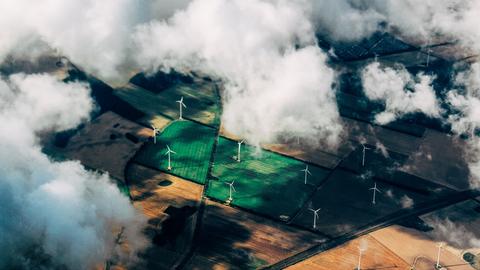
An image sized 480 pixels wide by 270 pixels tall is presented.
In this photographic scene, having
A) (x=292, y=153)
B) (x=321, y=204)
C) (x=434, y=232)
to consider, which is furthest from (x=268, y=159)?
(x=434, y=232)

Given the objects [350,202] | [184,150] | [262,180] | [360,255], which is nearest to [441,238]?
[360,255]

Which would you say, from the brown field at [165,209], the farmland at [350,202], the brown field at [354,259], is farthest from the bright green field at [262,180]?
the brown field at [354,259]

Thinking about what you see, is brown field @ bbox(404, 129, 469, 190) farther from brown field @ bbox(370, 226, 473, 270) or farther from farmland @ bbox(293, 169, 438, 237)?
brown field @ bbox(370, 226, 473, 270)

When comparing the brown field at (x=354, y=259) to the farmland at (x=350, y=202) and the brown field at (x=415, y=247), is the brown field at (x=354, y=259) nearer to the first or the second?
the brown field at (x=415, y=247)

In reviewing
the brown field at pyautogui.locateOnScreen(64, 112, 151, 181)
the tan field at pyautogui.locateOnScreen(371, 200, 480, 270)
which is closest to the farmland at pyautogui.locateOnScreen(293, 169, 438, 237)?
the tan field at pyautogui.locateOnScreen(371, 200, 480, 270)

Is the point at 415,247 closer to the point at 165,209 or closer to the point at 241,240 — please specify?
the point at 241,240

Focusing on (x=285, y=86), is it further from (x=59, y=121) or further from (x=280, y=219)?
(x=59, y=121)
